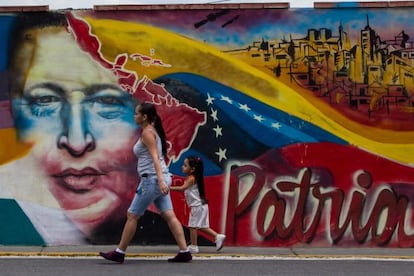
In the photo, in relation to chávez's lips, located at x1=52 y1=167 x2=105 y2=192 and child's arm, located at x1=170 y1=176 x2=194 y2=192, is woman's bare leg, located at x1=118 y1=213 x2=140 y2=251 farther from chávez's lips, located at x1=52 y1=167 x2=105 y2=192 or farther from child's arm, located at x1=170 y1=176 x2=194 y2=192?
chávez's lips, located at x1=52 y1=167 x2=105 y2=192

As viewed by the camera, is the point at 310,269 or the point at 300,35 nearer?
the point at 310,269

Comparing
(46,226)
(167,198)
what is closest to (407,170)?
(167,198)

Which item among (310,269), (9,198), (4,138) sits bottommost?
(310,269)

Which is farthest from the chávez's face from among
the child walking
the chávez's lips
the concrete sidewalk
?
the child walking

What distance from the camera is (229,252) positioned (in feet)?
29.1

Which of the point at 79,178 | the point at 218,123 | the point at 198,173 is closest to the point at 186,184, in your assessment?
the point at 198,173

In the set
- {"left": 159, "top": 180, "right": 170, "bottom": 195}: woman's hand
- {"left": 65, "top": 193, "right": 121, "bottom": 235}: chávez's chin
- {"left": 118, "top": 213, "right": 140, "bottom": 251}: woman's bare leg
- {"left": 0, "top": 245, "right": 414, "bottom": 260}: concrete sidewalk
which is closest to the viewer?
{"left": 159, "top": 180, "right": 170, "bottom": 195}: woman's hand

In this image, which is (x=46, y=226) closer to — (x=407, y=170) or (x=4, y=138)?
(x=4, y=138)

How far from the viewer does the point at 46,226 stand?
9227 millimetres

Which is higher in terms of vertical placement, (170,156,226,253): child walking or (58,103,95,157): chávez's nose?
(58,103,95,157): chávez's nose

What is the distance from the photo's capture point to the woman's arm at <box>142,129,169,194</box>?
744 centimetres

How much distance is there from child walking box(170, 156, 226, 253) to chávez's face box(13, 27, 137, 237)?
84 centimetres

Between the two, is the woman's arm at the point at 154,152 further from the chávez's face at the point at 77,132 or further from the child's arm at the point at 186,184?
the chávez's face at the point at 77,132

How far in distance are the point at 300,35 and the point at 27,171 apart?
4.29 metres
